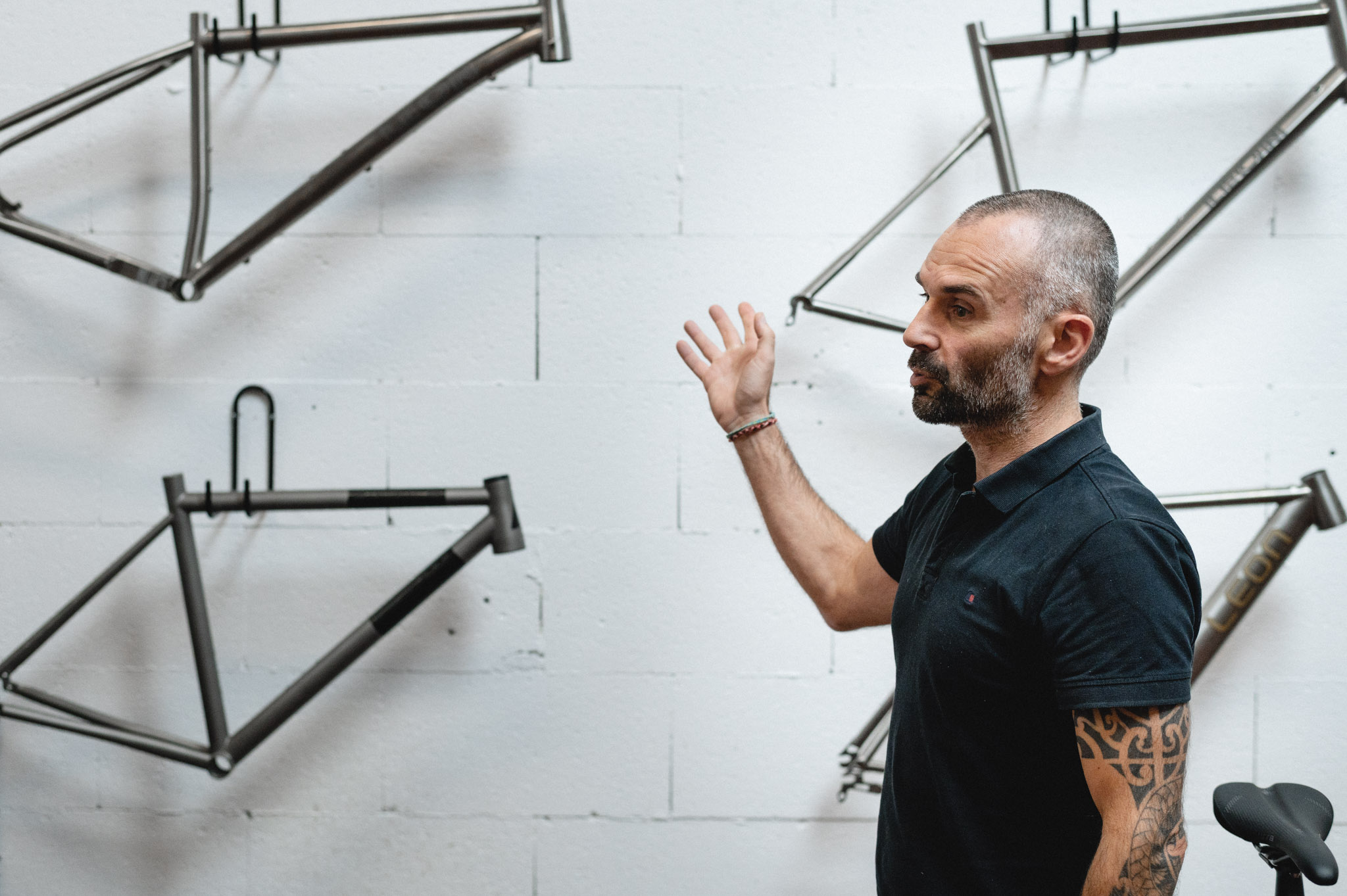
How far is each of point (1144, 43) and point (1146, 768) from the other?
3.36 ft

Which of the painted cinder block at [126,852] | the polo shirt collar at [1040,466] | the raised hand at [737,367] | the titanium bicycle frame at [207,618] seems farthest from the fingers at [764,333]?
the painted cinder block at [126,852]

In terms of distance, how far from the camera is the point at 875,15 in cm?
139

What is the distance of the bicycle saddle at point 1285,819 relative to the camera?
80cm

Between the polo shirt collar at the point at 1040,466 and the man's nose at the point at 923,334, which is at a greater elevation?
the man's nose at the point at 923,334

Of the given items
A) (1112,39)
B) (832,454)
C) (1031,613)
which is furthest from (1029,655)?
(1112,39)

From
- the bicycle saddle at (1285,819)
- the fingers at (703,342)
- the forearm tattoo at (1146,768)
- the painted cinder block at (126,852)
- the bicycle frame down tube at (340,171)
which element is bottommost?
the painted cinder block at (126,852)

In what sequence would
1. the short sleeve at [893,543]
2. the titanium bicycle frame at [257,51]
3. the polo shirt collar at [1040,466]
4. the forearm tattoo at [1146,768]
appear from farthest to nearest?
the titanium bicycle frame at [257,51]
the short sleeve at [893,543]
the polo shirt collar at [1040,466]
the forearm tattoo at [1146,768]

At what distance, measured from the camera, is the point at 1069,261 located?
806 mm

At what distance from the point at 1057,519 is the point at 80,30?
1.52m

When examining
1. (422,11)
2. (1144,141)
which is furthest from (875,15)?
(422,11)

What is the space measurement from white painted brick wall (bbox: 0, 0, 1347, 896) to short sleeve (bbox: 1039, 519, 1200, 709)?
684mm

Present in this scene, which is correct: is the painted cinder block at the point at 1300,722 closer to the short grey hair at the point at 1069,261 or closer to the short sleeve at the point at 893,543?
the short sleeve at the point at 893,543

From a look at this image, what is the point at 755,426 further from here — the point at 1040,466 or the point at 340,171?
the point at 340,171

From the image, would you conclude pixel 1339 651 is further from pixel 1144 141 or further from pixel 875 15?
pixel 875 15
